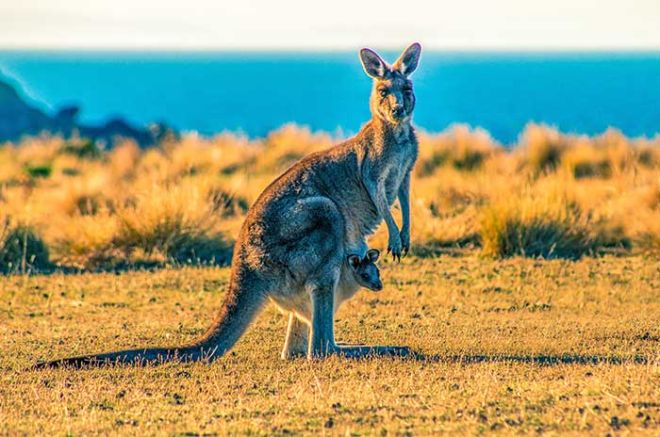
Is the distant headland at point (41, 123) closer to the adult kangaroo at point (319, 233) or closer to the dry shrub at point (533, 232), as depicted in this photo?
the dry shrub at point (533, 232)

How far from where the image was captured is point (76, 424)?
22.7 feet

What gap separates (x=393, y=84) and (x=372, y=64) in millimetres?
232

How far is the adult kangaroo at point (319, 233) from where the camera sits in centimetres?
839

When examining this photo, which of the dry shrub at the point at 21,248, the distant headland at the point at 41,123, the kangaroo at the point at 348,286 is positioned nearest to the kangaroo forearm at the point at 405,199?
the kangaroo at the point at 348,286

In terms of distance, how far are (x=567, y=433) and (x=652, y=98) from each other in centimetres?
11397

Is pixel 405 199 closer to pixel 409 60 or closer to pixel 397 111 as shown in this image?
pixel 397 111

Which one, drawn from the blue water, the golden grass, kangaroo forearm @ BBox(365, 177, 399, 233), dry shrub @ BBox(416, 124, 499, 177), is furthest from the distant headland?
kangaroo forearm @ BBox(365, 177, 399, 233)

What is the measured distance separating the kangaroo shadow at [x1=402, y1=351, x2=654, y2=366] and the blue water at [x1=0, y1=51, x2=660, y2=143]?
63.6 m

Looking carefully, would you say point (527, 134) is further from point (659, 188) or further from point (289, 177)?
point (289, 177)

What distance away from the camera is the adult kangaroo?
27.5 ft

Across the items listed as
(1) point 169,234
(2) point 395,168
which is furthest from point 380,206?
(1) point 169,234

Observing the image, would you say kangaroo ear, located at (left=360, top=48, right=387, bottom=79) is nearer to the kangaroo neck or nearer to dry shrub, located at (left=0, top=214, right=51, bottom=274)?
the kangaroo neck

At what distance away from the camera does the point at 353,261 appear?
8.68 meters

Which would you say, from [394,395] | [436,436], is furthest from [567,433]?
[394,395]
